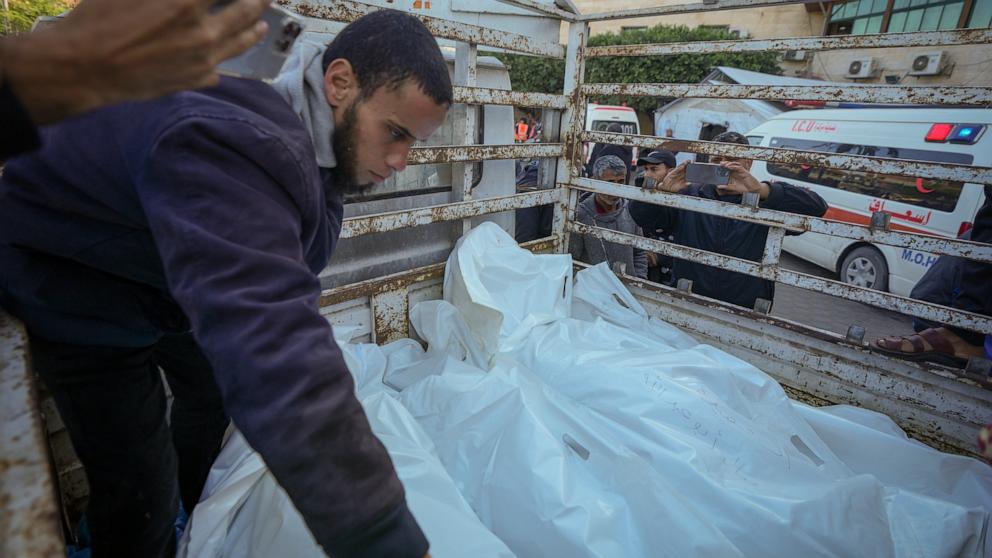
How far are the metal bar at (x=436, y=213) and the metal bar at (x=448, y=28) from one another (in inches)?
28.1

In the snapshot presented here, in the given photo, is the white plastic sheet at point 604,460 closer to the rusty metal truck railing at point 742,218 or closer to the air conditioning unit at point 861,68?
the rusty metal truck railing at point 742,218

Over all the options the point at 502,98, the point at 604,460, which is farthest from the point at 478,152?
the point at 604,460

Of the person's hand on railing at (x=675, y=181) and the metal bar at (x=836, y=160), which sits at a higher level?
the metal bar at (x=836, y=160)

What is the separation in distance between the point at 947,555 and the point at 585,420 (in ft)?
3.59

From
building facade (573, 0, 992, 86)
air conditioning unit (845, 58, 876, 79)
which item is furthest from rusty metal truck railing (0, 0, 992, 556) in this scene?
air conditioning unit (845, 58, 876, 79)

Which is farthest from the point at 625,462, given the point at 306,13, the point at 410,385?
the point at 306,13

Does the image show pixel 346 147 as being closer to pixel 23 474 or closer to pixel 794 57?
pixel 23 474

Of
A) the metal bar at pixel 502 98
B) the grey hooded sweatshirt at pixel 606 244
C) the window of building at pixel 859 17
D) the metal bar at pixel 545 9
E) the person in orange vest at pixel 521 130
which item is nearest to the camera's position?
the metal bar at pixel 502 98

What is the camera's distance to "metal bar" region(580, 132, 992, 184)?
197cm

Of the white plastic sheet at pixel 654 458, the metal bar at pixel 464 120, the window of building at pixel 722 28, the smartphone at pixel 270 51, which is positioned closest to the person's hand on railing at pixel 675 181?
the white plastic sheet at pixel 654 458

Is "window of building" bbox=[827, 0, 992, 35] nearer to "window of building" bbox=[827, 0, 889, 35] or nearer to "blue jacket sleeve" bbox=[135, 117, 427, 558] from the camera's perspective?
"window of building" bbox=[827, 0, 889, 35]

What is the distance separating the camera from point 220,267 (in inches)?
29.8

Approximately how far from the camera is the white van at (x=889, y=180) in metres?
4.94

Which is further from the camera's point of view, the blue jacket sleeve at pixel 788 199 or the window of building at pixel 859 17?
the window of building at pixel 859 17
